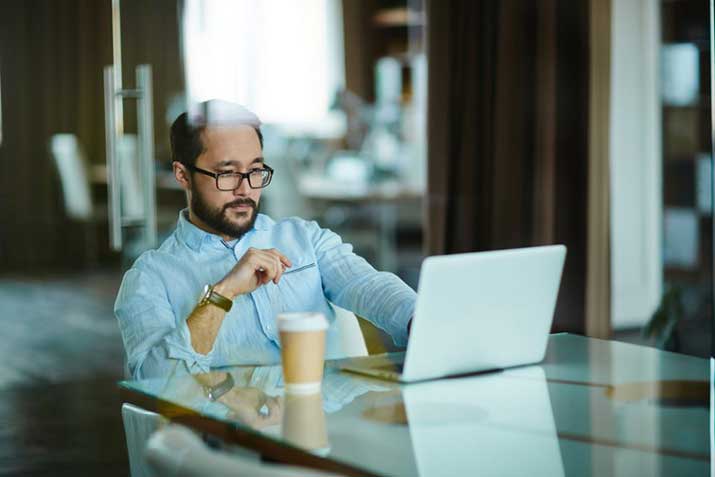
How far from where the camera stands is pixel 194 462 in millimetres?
1006

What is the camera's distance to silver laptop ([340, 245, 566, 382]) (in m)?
1.71

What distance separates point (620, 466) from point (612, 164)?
11.2 feet

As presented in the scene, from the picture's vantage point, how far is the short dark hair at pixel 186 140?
2.37 metres

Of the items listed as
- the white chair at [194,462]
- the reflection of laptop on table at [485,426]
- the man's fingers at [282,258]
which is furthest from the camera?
the man's fingers at [282,258]

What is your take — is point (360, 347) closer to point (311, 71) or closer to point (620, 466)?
point (620, 466)

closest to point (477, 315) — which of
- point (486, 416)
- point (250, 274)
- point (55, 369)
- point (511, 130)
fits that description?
point (486, 416)

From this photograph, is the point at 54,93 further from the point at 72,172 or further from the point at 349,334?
the point at 349,334

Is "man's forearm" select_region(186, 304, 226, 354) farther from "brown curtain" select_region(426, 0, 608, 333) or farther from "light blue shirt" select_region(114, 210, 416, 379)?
"brown curtain" select_region(426, 0, 608, 333)

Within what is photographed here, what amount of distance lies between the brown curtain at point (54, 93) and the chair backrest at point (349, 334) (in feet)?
3.02

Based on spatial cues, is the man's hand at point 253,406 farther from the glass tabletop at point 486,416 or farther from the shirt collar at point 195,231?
the shirt collar at point 195,231

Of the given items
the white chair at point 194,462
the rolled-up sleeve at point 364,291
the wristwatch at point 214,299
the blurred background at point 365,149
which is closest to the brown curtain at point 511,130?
the blurred background at point 365,149

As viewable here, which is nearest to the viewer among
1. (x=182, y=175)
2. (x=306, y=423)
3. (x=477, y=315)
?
(x=306, y=423)

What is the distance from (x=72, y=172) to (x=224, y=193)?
0.94 meters

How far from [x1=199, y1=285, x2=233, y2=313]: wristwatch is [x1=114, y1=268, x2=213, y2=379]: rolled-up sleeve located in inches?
2.5
